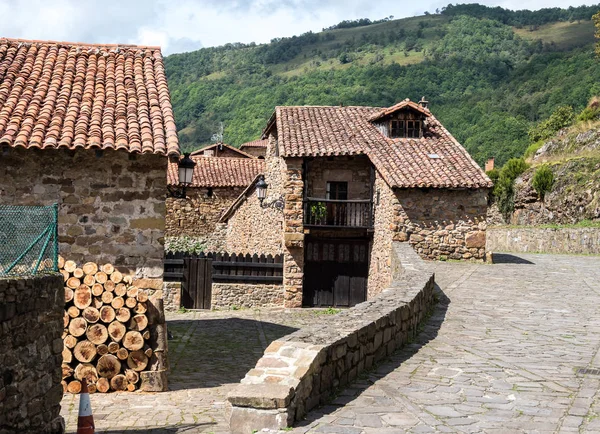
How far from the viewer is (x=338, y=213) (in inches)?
945

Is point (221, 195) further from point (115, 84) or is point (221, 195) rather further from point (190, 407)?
point (190, 407)

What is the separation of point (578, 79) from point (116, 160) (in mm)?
57693

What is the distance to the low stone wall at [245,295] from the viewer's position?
21.4 metres

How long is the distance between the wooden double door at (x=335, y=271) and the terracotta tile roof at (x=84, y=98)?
12265 mm

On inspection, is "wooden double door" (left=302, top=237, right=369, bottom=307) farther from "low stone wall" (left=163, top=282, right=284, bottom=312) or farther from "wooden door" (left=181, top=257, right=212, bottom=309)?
"wooden door" (left=181, top=257, right=212, bottom=309)

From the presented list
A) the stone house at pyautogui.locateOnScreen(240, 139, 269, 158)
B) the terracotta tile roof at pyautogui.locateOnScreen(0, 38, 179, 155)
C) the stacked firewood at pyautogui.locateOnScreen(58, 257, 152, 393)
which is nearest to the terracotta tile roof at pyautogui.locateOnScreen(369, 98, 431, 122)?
the terracotta tile roof at pyautogui.locateOnScreen(0, 38, 179, 155)

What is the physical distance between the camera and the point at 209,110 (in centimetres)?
10031

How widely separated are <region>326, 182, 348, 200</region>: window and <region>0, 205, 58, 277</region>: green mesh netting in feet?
56.1

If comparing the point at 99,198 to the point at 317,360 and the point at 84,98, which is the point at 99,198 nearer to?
the point at 84,98

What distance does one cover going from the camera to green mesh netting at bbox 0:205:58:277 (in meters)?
6.64

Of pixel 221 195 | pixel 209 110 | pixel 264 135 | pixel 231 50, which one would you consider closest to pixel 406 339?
pixel 264 135

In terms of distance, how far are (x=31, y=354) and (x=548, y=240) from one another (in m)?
27.7

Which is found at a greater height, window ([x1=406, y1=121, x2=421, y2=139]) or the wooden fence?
window ([x1=406, y1=121, x2=421, y2=139])

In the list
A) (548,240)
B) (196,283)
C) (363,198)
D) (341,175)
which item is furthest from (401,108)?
(548,240)
